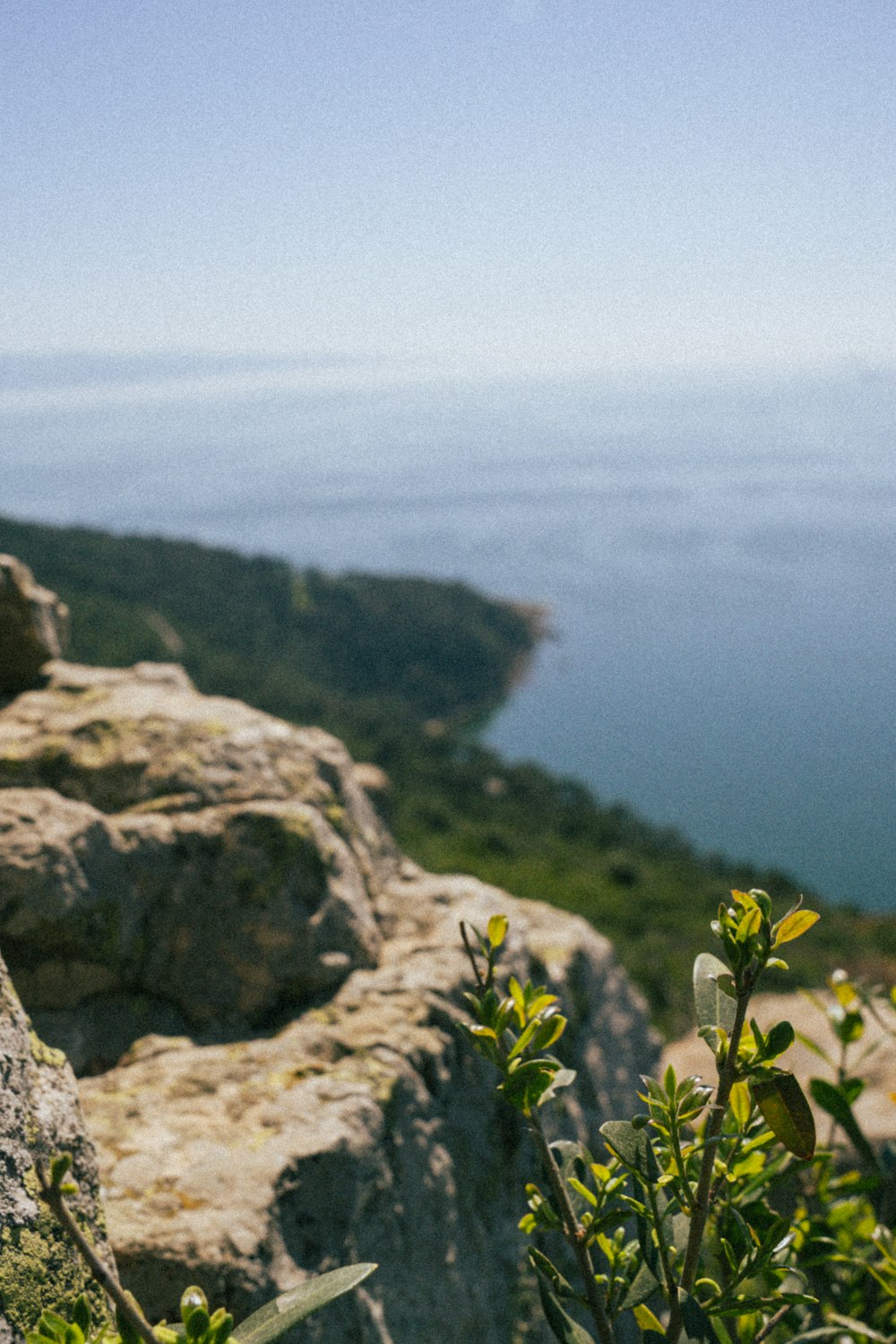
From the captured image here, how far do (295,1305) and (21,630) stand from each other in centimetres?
370

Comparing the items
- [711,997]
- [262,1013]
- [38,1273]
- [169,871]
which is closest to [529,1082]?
[711,997]

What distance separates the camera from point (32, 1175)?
1537mm

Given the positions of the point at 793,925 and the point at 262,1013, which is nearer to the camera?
the point at 793,925

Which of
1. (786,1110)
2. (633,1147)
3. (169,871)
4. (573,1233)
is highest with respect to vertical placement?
(786,1110)

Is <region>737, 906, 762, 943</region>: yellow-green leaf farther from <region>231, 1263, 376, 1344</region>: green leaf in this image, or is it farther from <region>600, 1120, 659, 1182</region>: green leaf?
<region>231, 1263, 376, 1344</region>: green leaf

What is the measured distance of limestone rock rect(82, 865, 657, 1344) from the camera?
218 cm

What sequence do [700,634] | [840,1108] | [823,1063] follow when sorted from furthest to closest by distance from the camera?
1. [700,634]
2. [823,1063]
3. [840,1108]

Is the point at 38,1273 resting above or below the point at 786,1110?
below

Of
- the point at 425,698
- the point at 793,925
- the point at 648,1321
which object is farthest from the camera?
the point at 425,698

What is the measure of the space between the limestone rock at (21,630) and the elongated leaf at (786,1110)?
3.88 meters

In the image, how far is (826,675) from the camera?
90375 millimetres

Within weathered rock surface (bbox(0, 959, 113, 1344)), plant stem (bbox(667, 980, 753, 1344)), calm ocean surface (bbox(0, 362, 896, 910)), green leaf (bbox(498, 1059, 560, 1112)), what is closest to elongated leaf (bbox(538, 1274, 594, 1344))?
plant stem (bbox(667, 980, 753, 1344))

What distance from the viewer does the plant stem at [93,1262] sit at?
89 cm

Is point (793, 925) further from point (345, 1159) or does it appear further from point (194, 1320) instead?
point (345, 1159)
